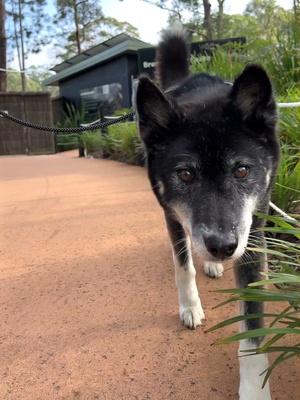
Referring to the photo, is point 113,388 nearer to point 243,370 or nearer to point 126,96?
point 243,370

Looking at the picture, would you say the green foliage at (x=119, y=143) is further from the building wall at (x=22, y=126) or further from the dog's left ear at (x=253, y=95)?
the dog's left ear at (x=253, y=95)

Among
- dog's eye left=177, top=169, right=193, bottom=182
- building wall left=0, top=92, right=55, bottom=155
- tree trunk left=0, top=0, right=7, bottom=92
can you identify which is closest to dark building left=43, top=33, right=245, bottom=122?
building wall left=0, top=92, right=55, bottom=155

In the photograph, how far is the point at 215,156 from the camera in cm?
193

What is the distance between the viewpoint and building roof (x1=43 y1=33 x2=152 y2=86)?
15.5 meters

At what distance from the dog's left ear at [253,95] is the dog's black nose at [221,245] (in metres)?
0.71

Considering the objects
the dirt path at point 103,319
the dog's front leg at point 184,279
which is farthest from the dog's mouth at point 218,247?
the dog's front leg at point 184,279

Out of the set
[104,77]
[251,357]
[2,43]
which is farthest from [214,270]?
[2,43]

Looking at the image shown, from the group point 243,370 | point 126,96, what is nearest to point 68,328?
point 243,370

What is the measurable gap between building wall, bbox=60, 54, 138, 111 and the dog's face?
14.2m

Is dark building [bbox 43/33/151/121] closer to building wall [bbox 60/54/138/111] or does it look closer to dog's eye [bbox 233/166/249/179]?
building wall [bbox 60/54/138/111]

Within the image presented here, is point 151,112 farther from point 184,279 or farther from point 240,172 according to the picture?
point 184,279

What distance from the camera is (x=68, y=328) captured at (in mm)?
2477

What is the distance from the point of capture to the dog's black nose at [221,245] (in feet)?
5.47

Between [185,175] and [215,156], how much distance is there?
0.57 feet
